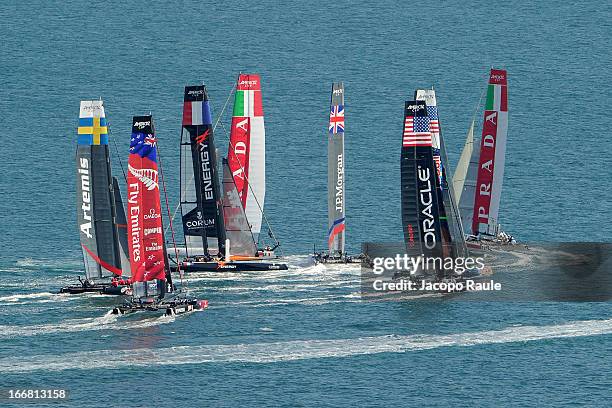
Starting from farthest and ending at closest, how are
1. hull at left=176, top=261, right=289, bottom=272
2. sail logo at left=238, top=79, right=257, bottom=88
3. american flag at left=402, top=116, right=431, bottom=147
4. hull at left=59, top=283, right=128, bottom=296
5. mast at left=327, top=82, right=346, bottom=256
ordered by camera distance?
sail logo at left=238, top=79, right=257, bottom=88 → mast at left=327, top=82, right=346, bottom=256 → hull at left=176, top=261, right=289, bottom=272 → hull at left=59, top=283, right=128, bottom=296 → american flag at left=402, top=116, right=431, bottom=147

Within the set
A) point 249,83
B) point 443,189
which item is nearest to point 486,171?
point 443,189

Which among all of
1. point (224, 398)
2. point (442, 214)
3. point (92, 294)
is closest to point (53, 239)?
point (92, 294)

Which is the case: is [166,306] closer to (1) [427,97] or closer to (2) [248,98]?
(1) [427,97]

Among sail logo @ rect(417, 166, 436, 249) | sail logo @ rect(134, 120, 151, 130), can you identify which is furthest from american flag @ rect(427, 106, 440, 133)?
sail logo @ rect(134, 120, 151, 130)

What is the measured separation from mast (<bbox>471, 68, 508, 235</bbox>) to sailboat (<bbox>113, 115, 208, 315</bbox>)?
37356 millimetres

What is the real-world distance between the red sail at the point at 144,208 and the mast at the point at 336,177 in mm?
25039

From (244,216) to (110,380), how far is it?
40.7 metres

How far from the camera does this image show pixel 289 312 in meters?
151

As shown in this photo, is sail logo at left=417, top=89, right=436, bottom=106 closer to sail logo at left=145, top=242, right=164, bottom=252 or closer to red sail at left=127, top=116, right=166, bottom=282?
red sail at left=127, top=116, right=166, bottom=282

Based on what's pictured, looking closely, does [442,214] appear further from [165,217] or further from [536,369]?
[165,217]

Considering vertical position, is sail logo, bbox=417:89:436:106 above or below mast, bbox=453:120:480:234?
above

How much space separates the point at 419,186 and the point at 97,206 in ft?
84.3

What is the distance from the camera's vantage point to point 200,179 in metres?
168

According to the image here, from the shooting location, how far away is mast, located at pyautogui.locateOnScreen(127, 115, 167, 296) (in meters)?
150
